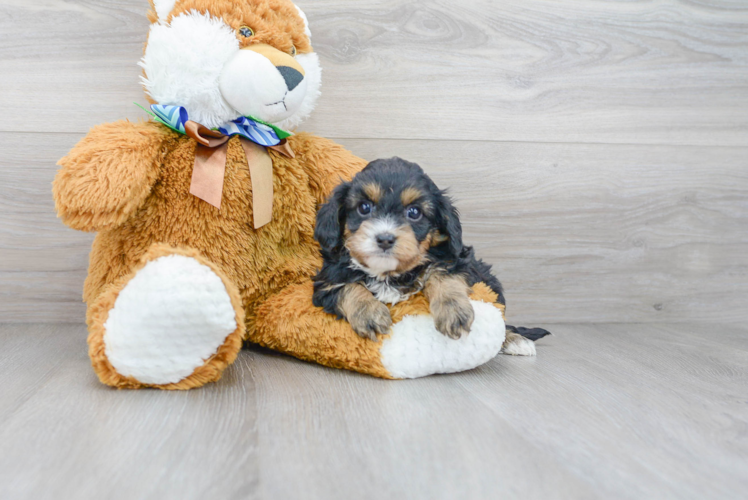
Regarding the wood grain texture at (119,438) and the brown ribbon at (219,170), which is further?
the brown ribbon at (219,170)

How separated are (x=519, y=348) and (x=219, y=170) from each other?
3.61 ft

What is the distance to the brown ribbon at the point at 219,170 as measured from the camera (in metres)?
1.56

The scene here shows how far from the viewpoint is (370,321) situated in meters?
1.48

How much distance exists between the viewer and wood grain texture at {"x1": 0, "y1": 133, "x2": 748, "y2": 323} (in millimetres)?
2094

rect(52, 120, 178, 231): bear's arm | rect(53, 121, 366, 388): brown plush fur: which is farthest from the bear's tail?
rect(52, 120, 178, 231): bear's arm

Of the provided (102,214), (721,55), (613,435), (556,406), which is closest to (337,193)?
(102,214)

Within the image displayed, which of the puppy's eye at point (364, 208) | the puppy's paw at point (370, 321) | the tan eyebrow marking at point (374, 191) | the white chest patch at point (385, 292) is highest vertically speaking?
the tan eyebrow marking at point (374, 191)

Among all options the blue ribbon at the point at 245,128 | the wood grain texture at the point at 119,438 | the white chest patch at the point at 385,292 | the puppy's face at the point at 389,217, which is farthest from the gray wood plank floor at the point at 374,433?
the blue ribbon at the point at 245,128

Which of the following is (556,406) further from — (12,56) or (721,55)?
(12,56)

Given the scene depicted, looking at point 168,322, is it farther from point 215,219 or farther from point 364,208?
point 364,208

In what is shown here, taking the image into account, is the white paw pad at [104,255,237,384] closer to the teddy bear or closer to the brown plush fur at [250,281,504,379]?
the teddy bear

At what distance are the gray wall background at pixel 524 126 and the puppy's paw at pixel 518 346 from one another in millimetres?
439

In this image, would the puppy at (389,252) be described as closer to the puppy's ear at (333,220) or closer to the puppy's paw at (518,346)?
the puppy's ear at (333,220)

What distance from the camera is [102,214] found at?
4.74ft
